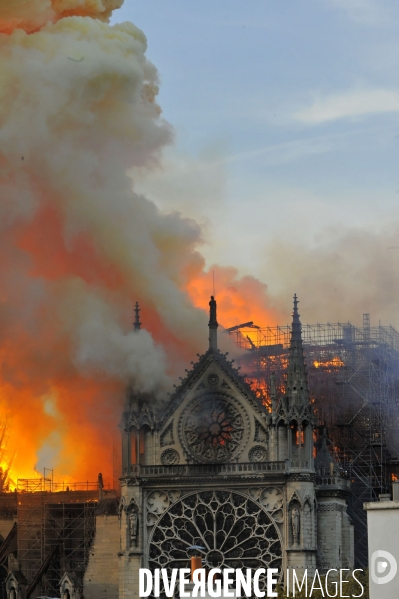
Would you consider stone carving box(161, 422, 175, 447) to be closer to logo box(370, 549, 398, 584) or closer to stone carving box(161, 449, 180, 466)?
stone carving box(161, 449, 180, 466)

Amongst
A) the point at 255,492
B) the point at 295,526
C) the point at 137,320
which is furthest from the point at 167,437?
the point at 295,526

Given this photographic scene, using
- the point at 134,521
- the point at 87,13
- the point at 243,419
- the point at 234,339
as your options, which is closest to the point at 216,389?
the point at 243,419

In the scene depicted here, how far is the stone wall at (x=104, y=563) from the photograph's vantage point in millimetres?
86250

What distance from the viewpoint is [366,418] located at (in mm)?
90688

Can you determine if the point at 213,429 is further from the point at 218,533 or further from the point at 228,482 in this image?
the point at 218,533

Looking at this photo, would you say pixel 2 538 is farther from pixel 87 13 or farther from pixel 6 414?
pixel 87 13

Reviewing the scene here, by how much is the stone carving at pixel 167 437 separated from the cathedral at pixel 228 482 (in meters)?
0.05

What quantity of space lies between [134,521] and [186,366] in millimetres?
8925

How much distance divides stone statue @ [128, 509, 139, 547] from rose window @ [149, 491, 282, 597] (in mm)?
809

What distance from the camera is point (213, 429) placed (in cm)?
8469

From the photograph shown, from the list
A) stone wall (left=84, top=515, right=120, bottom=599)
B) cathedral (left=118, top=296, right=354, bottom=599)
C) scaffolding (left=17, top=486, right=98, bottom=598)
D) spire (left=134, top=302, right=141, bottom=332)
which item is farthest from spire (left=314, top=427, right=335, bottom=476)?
scaffolding (left=17, top=486, right=98, bottom=598)

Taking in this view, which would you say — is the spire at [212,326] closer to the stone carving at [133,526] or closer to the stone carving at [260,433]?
the stone carving at [260,433]

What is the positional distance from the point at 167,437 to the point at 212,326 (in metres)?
5.49

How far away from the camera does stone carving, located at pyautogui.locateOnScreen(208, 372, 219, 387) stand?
84812mm
